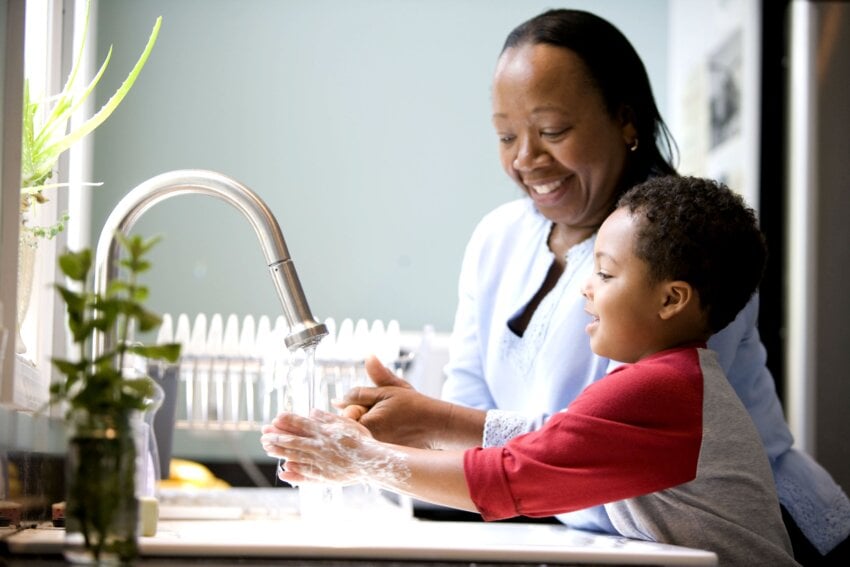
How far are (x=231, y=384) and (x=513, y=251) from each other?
0.58 meters

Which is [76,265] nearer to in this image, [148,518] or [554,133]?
[148,518]

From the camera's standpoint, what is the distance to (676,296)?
1.32 meters

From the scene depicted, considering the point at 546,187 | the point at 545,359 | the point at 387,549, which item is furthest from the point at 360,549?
the point at 546,187

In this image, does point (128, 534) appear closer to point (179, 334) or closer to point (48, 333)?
point (48, 333)

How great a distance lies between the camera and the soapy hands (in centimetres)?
125

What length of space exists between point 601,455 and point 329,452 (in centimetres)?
28

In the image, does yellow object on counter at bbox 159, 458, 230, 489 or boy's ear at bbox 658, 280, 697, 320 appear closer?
boy's ear at bbox 658, 280, 697, 320

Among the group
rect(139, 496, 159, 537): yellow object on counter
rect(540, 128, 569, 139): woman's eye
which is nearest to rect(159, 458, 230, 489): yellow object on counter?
rect(540, 128, 569, 139): woman's eye

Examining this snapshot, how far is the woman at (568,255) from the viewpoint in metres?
1.60

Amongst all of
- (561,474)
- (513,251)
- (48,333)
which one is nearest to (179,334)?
(48,333)

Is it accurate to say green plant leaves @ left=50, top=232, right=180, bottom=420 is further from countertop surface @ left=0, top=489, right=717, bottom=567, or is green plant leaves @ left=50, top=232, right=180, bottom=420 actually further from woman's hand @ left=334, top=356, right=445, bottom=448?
woman's hand @ left=334, top=356, right=445, bottom=448

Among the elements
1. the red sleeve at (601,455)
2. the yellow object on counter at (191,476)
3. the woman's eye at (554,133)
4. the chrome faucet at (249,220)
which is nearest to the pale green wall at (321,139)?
the yellow object on counter at (191,476)

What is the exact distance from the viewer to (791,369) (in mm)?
3258

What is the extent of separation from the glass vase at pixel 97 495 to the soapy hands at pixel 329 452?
0.40 m
